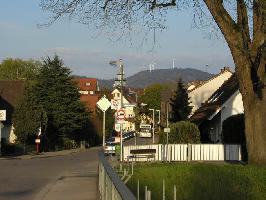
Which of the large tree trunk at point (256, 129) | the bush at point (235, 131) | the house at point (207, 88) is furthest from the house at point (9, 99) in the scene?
the large tree trunk at point (256, 129)

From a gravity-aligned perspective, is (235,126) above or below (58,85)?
below

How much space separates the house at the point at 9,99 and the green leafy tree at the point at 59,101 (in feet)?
8.82

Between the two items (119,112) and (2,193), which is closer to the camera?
(2,193)

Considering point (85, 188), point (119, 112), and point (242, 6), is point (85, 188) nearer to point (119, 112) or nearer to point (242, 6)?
point (242, 6)

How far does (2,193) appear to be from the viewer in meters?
19.1

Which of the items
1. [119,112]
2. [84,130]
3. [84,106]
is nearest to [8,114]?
[84,106]

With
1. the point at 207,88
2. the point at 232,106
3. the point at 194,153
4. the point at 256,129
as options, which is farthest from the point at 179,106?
the point at 256,129

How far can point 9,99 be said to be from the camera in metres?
69.9

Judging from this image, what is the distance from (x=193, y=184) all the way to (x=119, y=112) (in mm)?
12867

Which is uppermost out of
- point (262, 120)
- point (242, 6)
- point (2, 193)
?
point (242, 6)

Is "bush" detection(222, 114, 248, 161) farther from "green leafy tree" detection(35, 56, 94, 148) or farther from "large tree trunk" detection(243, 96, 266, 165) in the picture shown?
"green leafy tree" detection(35, 56, 94, 148)

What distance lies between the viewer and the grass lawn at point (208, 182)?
19.3 m

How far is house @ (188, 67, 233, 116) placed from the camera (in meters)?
86.5

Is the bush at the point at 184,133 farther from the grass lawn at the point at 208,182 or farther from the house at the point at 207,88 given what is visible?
the house at the point at 207,88
